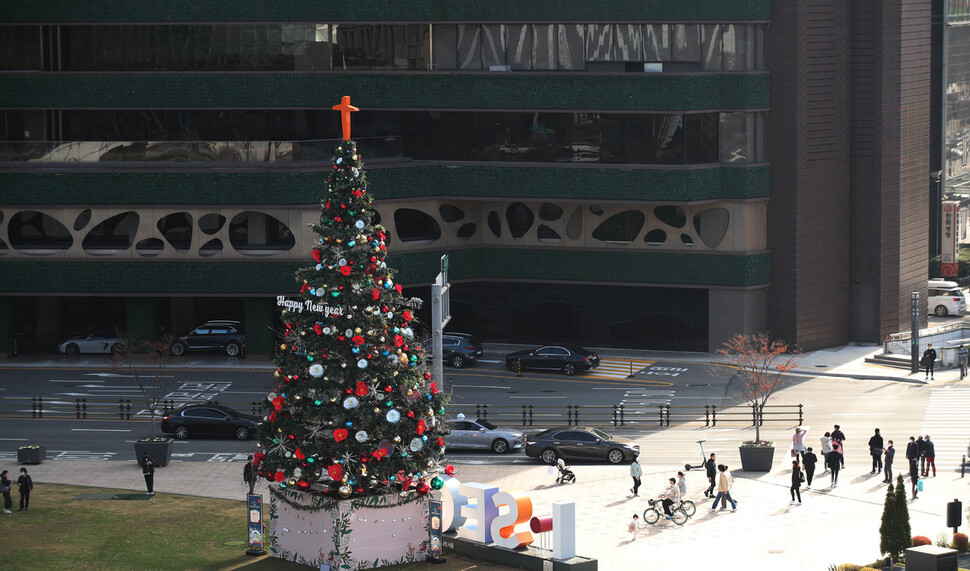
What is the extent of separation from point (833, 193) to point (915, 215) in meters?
6.22

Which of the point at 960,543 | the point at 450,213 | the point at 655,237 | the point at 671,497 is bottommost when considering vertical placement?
the point at 960,543

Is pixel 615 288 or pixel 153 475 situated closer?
pixel 153 475

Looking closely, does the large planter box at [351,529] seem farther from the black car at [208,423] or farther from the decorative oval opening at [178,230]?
the decorative oval opening at [178,230]

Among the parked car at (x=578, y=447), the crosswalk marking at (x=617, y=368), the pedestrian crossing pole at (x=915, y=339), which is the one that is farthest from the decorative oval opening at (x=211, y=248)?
the pedestrian crossing pole at (x=915, y=339)

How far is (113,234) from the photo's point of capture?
Result: 267 ft

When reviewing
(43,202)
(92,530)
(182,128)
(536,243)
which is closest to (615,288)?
(536,243)

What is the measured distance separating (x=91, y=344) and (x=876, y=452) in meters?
40.8

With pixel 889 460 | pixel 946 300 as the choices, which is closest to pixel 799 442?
pixel 889 460

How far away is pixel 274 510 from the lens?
4450 cm

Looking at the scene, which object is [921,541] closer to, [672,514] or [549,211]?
[672,514]

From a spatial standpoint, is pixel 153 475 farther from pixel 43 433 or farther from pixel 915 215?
pixel 915 215

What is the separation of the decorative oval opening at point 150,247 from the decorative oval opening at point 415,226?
1158 centimetres

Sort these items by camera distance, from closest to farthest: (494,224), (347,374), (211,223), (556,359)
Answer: (347,374)
(556,359)
(211,223)
(494,224)

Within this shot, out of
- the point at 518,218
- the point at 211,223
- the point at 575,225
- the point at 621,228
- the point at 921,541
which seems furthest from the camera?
the point at 518,218
